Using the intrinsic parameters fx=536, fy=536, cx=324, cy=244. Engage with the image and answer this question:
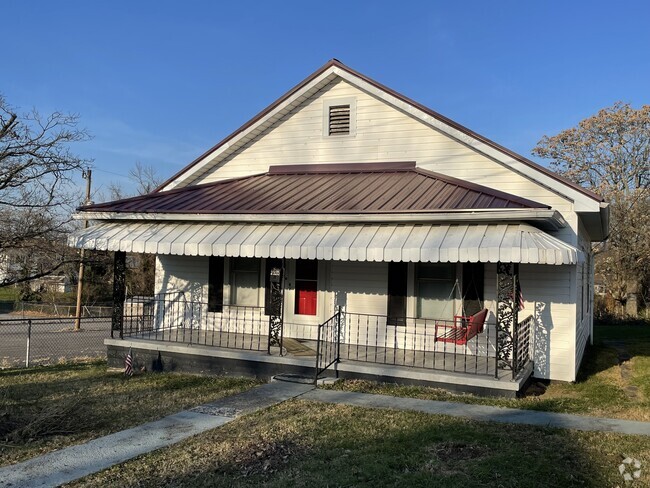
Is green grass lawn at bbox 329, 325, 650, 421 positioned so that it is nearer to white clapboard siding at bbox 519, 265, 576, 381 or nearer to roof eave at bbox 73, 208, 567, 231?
white clapboard siding at bbox 519, 265, 576, 381

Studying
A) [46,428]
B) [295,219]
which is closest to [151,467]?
[46,428]

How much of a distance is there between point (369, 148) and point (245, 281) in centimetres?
416

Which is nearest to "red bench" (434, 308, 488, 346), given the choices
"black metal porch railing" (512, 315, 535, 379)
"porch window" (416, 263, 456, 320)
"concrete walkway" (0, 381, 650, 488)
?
"porch window" (416, 263, 456, 320)

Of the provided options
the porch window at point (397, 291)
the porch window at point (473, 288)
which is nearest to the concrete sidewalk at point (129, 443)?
the porch window at point (397, 291)

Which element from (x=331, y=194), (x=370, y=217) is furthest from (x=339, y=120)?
(x=370, y=217)

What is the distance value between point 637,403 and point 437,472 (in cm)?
503

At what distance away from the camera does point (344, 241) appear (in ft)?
30.5

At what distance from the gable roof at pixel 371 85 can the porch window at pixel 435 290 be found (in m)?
2.39

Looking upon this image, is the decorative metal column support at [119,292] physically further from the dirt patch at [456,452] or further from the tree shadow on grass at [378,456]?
the dirt patch at [456,452]

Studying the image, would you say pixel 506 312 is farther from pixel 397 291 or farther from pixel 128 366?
pixel 128 366

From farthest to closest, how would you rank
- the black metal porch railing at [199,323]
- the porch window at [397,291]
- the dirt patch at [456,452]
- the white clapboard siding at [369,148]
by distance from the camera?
the black metal porch railing at [199,323] → the porch window at [397,291] → the white clapboard siding at [369,148] → the dirt patch at [456,452]

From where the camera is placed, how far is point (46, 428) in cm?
651

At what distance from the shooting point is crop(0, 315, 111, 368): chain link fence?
46.8 ft

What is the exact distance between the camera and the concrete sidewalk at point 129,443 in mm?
5105
